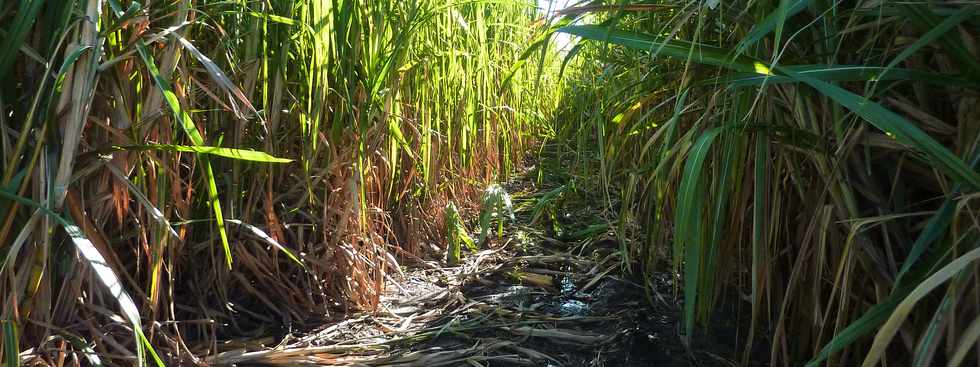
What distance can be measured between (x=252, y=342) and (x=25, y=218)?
514 mm

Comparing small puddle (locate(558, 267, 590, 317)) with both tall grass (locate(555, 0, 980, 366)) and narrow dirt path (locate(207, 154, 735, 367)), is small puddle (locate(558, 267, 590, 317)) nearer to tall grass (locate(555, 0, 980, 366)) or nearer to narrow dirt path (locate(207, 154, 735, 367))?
narrow dirt path (locate(207, 154, 735, 367))

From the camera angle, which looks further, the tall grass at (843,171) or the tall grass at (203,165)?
the tall grass at (203,165)

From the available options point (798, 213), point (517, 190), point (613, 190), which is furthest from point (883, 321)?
point (517, 190)

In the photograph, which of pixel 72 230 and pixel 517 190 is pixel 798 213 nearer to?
pixel 72 230

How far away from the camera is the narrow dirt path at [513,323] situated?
1315 millimetres

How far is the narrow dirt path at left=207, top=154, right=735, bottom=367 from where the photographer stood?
4.32ft

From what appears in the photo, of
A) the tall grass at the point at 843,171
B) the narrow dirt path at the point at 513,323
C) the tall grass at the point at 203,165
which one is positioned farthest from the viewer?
the narrow dirt path at the point at 513,323

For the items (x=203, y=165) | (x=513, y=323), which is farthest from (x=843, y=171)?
(x=203, y=165)

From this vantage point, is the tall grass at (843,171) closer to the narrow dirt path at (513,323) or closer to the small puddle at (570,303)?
the narrow dirt path at (513,323)

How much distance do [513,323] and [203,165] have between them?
28.0 inches

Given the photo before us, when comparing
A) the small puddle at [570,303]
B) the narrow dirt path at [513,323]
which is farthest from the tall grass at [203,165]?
the small puddle at [570,303]

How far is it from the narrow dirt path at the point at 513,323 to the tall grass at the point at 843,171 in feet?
0.89

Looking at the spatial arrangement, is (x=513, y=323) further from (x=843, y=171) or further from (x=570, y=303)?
(x=843, y=171)

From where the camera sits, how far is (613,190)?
2.69 metres
